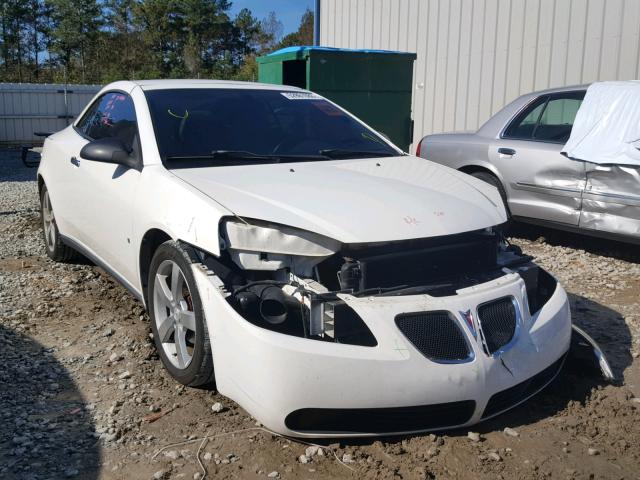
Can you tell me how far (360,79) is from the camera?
9.09 metres

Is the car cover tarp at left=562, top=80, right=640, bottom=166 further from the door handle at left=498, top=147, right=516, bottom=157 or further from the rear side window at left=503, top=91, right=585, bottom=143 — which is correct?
the door handle at left=498, top=147, right=516, bottom=157

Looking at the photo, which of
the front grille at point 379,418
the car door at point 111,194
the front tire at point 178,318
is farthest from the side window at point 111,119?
the front grille at point 379,418

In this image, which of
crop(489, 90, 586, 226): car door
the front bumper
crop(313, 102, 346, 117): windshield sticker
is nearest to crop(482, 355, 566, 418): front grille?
the front bumper

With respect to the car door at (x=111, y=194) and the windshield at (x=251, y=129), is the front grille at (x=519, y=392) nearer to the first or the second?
the windshield at (x=251, y=129)

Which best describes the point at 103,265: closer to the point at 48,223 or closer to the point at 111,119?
the point at 111,119

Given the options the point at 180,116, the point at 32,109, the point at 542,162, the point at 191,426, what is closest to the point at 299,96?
the point at 180,116

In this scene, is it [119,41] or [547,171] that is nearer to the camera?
[547,171]

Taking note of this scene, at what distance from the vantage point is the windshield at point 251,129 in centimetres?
398

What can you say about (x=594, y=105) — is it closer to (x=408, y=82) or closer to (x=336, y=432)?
(x=408, y=82)

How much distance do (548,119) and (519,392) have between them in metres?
4.39

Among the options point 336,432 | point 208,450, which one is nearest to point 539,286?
point 336,432

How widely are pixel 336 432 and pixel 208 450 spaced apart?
54 centimetres

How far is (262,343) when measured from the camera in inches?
110

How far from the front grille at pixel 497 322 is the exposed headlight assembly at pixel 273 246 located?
70cm
